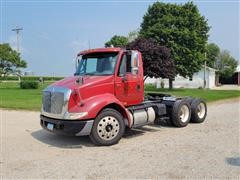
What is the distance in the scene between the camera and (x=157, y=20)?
4016cm

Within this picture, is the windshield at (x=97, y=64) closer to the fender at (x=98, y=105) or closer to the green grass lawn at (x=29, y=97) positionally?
the fender at (x=98, y=105)

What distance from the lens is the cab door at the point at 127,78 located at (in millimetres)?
9406

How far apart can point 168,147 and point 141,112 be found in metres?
1.85

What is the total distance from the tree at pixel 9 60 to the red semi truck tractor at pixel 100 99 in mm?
39734

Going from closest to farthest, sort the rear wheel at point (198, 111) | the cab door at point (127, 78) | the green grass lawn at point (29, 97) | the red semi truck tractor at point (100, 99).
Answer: the red semi truck tractor at point (100, 99) < the cab door at point (127, 78) < the rear wheel at point (198, 111) < the green grass lawn at point (29, 97)

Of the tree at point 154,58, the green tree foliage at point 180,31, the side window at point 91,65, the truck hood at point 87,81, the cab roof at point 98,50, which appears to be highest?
the green tree foliage at point 180,31

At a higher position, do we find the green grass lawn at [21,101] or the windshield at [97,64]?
the windshield at [97,64]

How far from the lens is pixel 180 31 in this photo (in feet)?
128

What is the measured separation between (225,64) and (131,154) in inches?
2931

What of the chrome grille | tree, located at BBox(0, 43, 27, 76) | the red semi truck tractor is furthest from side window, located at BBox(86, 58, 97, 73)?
tree, located at BBox(0, 43, 27, 76)

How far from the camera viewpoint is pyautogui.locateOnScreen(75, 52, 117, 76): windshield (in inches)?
371

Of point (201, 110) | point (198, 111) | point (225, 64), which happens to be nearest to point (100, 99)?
point (198, 111)

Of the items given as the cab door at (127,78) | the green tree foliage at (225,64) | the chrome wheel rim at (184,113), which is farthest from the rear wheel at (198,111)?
the green tree foliage at (225,64)

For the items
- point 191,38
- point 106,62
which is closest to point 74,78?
point 106,62
